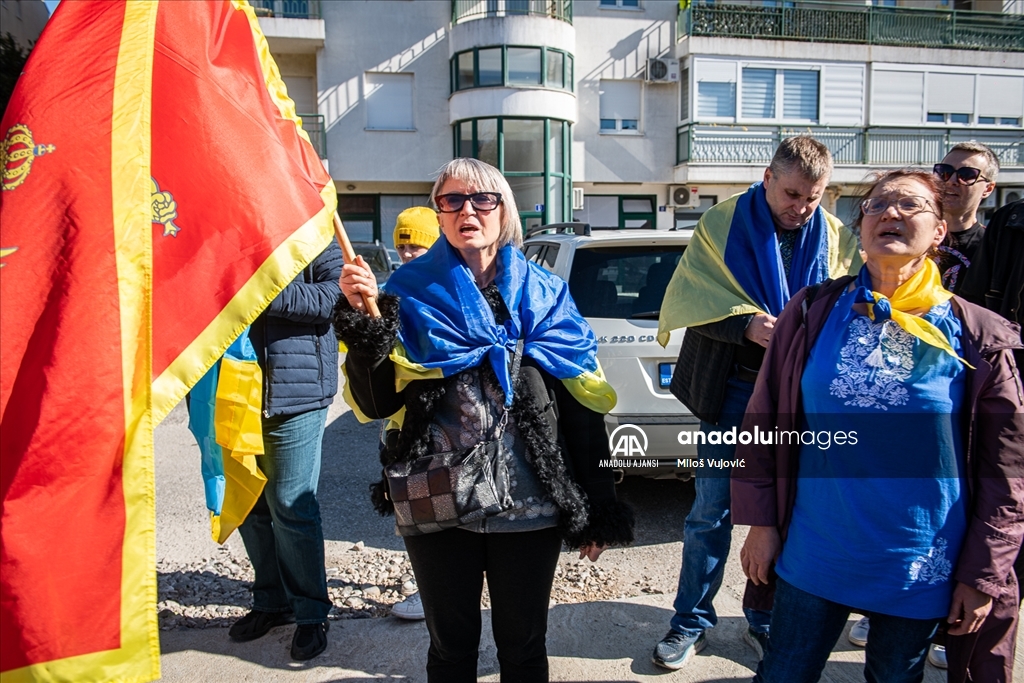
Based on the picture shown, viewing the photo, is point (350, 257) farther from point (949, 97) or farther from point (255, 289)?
point (949, 97)

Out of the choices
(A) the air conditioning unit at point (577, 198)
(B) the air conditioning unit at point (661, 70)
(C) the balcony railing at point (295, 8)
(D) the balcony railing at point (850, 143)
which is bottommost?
(A) the air conditioning unit at point (577, 198)

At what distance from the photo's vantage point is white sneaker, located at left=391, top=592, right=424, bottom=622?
136 inches

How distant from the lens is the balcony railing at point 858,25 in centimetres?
2103

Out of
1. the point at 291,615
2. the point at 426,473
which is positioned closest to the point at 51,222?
the point at 426,473

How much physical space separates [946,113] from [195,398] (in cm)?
2506

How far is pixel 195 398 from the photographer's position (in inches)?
119

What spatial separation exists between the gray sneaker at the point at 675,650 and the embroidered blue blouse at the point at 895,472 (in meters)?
1.18

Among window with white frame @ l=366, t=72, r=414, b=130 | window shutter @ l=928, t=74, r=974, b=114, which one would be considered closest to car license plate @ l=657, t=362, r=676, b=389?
window with white frame @ l=366, t=72, r=414, b=130

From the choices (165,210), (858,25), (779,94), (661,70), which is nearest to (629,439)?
(165,210)

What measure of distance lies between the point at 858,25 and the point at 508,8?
10249mm

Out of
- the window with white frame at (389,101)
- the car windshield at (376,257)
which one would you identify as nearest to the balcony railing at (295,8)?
the window with white frame at (389,101)

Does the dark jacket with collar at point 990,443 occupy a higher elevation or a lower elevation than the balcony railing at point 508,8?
lower

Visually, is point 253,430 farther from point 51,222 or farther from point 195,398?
point 51,222

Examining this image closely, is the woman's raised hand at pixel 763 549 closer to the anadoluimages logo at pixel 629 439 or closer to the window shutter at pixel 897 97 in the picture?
the anadoluimages logo at pixel 629 439
